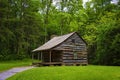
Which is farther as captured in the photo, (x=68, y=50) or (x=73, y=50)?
(x=73, y=50)

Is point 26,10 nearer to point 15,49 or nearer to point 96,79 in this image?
point 15,49

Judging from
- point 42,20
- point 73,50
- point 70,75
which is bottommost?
point 70,75

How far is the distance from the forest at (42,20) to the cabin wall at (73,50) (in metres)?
10.9

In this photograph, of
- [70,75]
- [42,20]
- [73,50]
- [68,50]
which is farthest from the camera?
[42,20]

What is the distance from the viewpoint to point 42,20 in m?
59.3

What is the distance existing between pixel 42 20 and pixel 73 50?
25.0m

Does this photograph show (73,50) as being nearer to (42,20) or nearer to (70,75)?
(70,75)

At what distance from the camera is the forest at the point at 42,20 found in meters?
50.1

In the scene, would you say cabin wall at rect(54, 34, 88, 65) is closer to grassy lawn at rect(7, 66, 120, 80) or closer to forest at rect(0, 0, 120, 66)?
forest at rect(0, 0, 120, 66)

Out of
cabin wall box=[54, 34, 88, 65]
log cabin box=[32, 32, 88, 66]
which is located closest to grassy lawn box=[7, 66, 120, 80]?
log cabin box=[32, 32, 88, 66]

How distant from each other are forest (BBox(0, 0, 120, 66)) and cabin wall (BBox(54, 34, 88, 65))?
10897 mm

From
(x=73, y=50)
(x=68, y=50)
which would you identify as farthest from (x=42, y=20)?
(x=68, y=50)

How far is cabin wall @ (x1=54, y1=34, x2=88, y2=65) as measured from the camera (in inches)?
1384

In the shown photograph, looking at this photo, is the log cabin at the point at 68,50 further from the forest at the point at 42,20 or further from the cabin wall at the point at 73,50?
the forest at the point at 42,20
